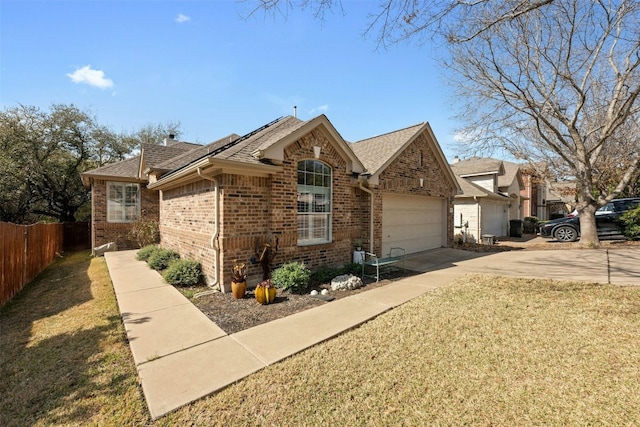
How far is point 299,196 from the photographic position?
7.55 meters

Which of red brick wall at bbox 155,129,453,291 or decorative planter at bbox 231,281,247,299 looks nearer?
decorative planter at bbox 231,281,247,299

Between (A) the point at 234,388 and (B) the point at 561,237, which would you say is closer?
(A) the point at 234,388

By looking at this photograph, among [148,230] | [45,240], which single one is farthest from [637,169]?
[45,240]

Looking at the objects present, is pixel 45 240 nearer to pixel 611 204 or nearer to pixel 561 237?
pixel 561 237

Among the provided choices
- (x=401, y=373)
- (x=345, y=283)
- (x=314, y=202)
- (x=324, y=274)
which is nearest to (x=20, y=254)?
(x=314, y=202)

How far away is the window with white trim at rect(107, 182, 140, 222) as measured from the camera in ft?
43.7

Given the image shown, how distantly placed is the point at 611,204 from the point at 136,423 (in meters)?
20.2

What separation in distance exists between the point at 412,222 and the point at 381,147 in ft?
10.8

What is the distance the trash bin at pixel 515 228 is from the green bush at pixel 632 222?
6.30 m

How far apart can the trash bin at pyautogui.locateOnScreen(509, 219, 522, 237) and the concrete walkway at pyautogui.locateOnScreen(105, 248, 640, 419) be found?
422 inches

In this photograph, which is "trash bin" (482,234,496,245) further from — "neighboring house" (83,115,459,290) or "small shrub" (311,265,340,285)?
"small shrub" (311,265,340,285)

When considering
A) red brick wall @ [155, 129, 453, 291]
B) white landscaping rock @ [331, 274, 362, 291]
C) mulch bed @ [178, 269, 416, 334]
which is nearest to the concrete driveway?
red brick wall @ [155, 129, 453, 291]

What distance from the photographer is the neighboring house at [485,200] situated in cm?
1631

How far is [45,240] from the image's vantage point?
34.4ft
